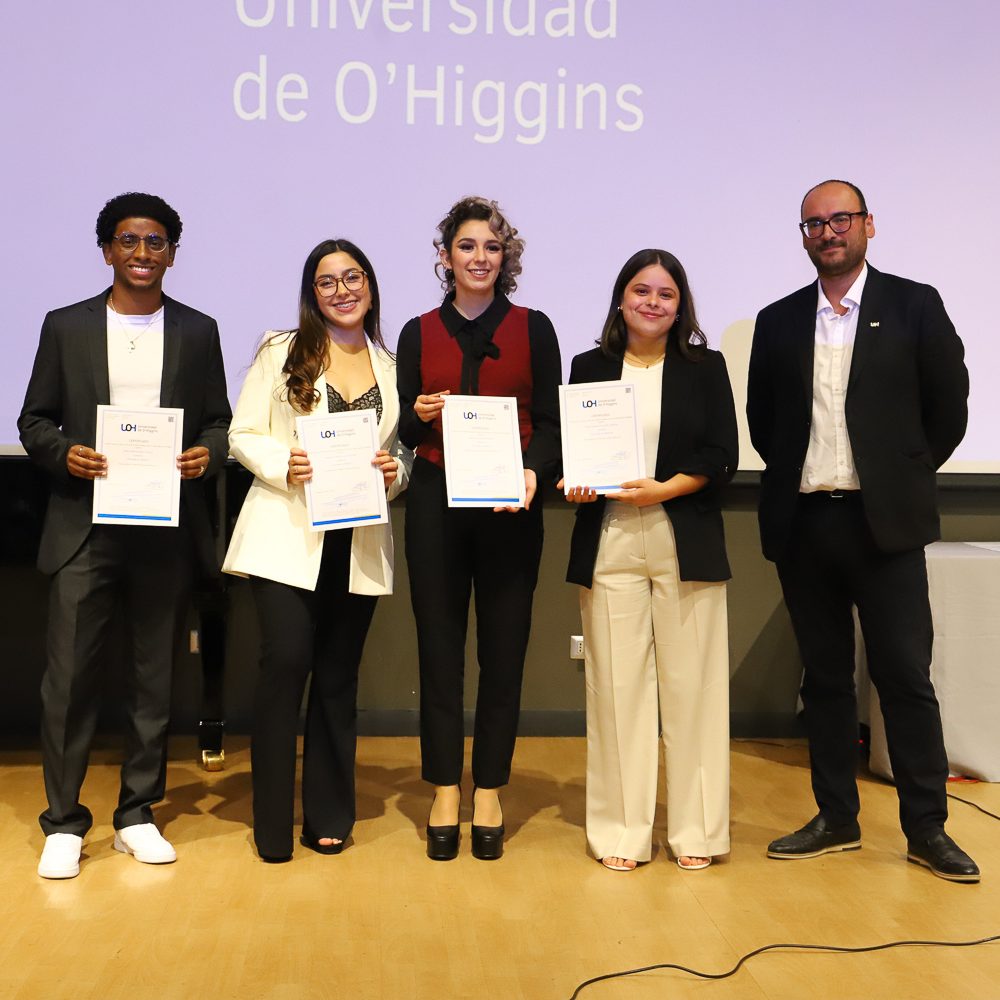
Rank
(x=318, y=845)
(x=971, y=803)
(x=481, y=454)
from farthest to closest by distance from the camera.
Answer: (x=971, y=803) → (x=318, y=845) → (x=481, y=454)

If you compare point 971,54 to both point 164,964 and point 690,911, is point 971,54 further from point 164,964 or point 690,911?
point 164,964

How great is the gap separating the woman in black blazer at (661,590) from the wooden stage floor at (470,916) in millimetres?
166

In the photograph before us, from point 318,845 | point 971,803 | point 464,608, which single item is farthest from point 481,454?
point 971,803

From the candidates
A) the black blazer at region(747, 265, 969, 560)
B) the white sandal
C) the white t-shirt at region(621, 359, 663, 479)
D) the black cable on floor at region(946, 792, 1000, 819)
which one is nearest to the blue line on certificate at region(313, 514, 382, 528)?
the white t-shirt at region(621, 359, 663, 479)

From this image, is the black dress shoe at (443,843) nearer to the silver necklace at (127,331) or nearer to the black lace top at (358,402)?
the black lace top at (358,402)

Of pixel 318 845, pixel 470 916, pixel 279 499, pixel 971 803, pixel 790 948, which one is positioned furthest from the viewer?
pixel 971 803

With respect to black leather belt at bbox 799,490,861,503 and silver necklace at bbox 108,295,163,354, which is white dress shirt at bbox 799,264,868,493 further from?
silver necklace at bbox 108,295,163,354

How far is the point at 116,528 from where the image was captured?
316cm

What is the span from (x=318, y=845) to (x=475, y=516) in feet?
3.29

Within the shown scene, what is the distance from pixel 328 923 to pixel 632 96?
3053mm

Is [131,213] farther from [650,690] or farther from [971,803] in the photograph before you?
[971,803]

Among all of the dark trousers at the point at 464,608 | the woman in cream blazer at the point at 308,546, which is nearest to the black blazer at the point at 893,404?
the dark trousers at the point at 464,608

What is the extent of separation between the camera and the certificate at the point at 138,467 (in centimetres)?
302

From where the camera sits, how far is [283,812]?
3166mm
